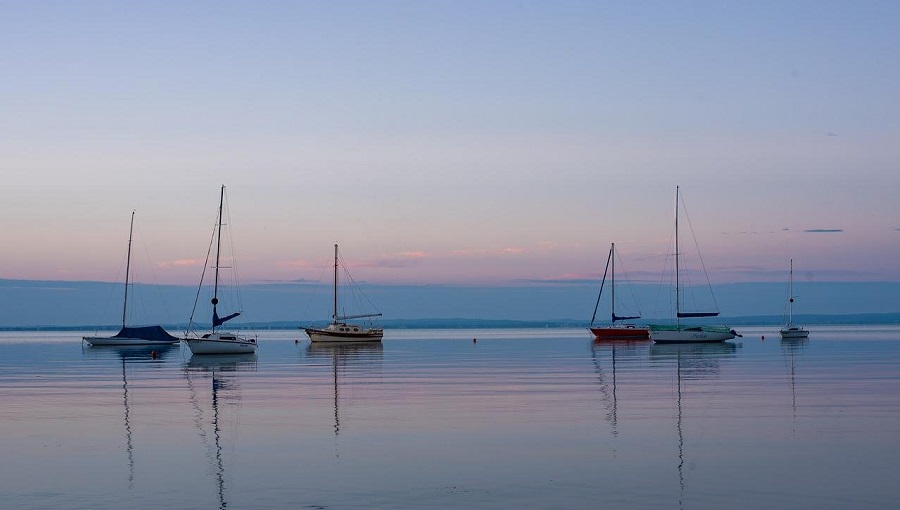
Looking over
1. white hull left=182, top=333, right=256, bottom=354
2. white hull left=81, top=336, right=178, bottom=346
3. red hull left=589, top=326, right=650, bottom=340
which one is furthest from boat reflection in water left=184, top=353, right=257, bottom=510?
red hull left=589, top=326, right=650, bottom=340

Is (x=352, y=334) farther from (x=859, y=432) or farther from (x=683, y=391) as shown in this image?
(x=859, y=432)

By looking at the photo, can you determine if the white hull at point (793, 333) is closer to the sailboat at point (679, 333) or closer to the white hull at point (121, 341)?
the sailboat at point (679, 333)

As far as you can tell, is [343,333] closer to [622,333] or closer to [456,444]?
[622,333]

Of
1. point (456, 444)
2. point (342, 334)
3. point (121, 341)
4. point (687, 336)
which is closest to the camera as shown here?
point (456, 444)

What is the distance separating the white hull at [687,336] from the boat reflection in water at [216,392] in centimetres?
5460

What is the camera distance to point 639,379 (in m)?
55.7

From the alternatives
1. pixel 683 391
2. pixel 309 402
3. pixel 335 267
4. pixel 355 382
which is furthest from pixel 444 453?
pixel 335 267

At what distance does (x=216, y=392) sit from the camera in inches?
1897

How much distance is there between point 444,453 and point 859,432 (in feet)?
42.2

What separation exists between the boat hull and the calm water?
87156mm

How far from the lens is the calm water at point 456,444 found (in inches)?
836

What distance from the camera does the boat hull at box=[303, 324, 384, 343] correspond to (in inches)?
5556

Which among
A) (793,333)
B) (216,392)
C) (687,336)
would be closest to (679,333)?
(687,336)

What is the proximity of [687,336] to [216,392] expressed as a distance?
91195 millimetres
